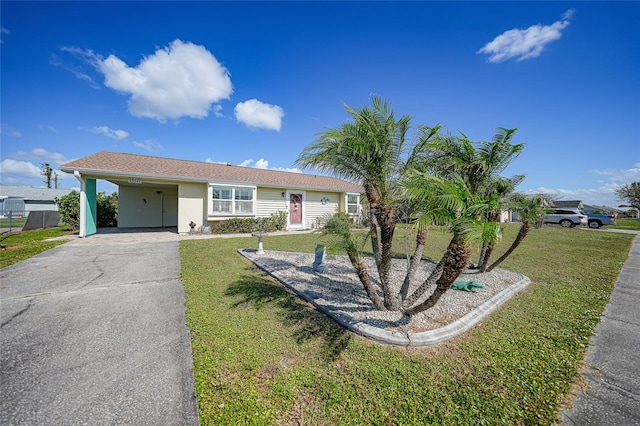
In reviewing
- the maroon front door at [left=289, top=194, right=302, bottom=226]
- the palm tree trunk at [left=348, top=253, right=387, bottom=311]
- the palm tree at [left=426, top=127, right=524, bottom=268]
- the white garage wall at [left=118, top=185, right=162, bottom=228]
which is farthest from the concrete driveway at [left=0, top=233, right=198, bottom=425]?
the white garage wall at [left=118, top=185, right=162, bottom=228]

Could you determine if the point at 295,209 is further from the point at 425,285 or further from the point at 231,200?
the point at 425,285

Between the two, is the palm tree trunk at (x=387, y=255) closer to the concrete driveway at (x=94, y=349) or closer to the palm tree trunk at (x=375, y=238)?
the palm tree trunk at (x=375, y=238)

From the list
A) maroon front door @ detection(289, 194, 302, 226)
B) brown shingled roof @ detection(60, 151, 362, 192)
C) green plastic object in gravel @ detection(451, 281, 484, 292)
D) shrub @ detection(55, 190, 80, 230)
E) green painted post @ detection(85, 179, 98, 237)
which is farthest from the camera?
maroon front door @ detection(289, 194, 302, 226)

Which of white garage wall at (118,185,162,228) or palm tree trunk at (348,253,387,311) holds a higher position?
white garage wall at (118,185,162,228)

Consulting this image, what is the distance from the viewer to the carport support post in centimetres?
1085

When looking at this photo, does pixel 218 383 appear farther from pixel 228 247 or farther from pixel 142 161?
pixel 142 161

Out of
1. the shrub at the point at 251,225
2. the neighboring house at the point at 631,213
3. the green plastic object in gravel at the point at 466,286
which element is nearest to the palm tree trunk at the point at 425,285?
the green plastic object in gravel at the point at 466,286

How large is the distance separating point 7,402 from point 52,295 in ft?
10.7

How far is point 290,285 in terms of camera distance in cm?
515

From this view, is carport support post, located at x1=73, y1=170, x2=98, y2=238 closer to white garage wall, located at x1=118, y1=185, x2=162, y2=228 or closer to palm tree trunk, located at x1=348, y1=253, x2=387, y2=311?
white garage wall, located at x1=118, y1=185, x2=162, y2=228

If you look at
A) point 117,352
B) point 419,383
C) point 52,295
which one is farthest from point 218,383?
point 52,295

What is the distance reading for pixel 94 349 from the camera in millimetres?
2941

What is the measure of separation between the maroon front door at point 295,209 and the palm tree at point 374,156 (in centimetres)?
1258

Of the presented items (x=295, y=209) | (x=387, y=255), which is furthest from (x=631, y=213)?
(x=387, y=255)
